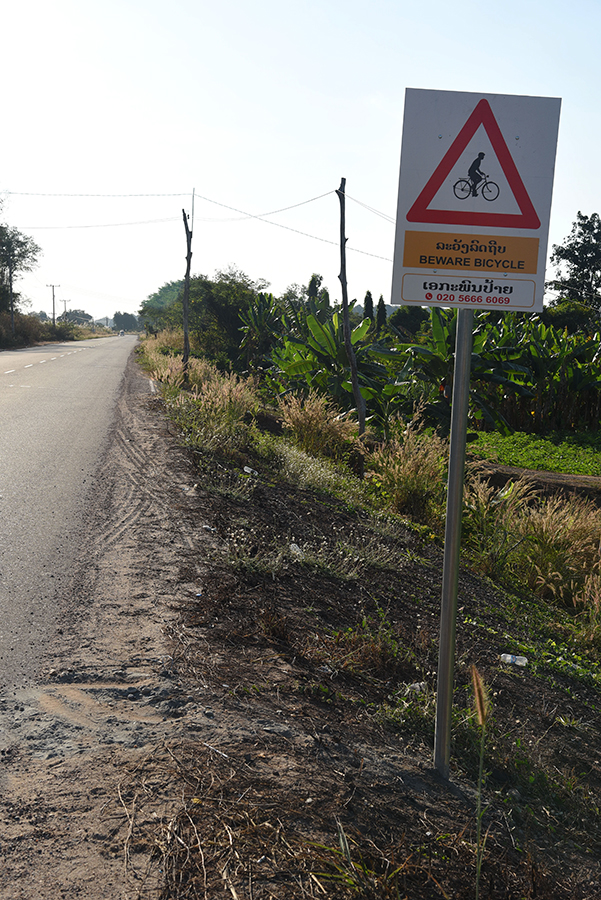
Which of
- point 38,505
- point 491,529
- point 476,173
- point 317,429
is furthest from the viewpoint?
point 317,429

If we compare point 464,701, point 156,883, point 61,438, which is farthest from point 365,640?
point 61,438

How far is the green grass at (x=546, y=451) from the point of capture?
1148cm

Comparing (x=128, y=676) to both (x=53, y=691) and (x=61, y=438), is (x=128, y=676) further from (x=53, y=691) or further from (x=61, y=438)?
(x=61, y=438)

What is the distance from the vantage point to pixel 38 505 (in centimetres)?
583

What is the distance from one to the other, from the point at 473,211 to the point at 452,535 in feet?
4.26

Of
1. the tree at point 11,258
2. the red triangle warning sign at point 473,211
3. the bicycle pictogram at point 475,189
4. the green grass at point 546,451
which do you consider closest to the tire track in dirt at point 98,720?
the red triangle warning sign at point 473,211

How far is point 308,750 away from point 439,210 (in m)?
2.23

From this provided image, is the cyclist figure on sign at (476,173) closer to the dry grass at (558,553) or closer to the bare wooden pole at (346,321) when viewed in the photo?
the dry grass at (558,553)

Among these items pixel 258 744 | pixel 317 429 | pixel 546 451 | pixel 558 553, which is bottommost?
pixel 558 553

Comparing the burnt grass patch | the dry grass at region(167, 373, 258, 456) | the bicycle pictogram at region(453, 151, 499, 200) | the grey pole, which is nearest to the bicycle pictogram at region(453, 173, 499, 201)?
the bicycle pictogram at region(453, 151, 499, 200)

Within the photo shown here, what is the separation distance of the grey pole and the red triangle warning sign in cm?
36

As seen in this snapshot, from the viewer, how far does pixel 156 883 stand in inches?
70.9

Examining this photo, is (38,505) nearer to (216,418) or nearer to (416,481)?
(216,418)

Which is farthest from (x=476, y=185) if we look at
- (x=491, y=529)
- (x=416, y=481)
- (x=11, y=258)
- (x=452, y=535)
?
(x=11, y=258)
